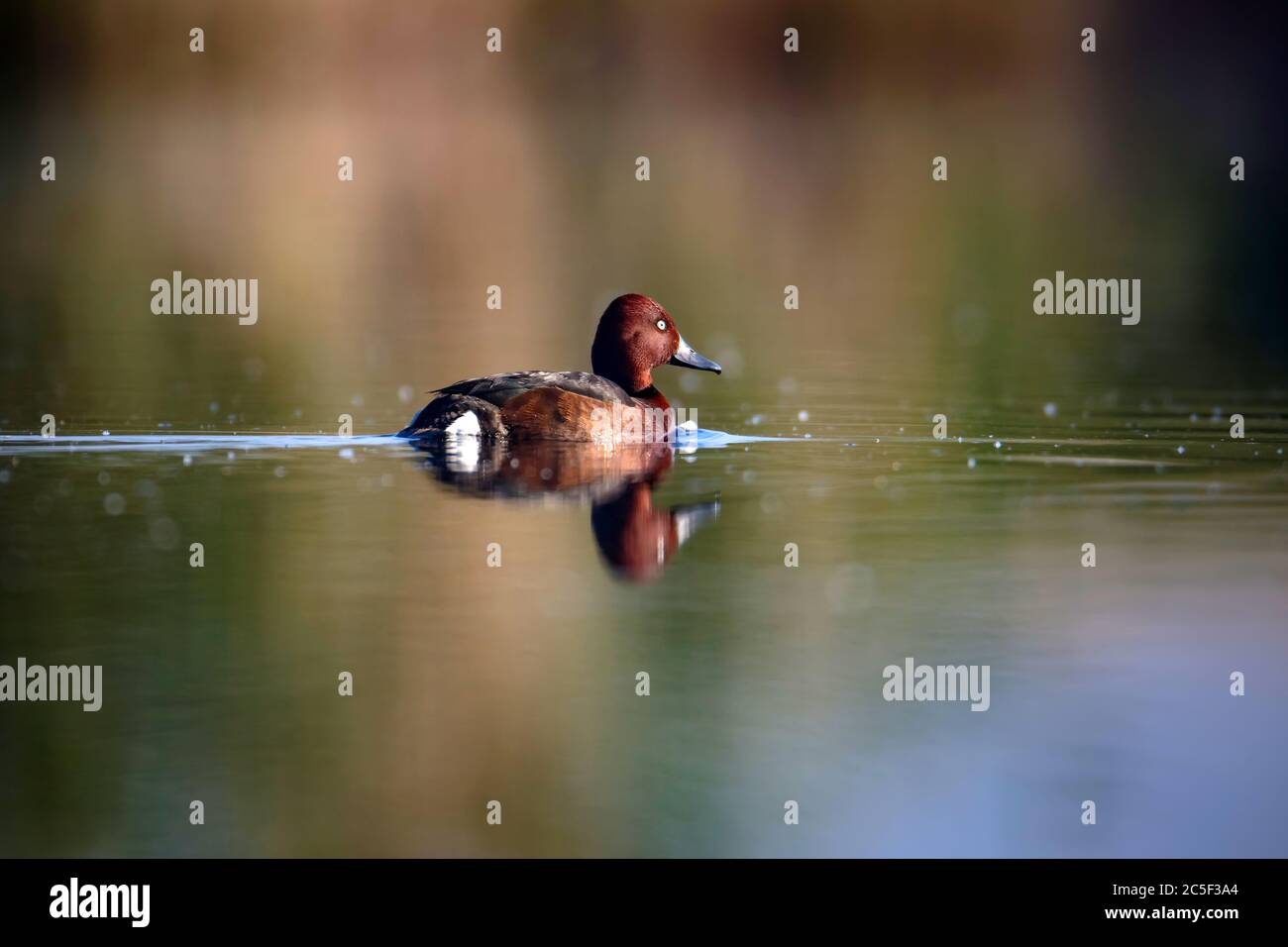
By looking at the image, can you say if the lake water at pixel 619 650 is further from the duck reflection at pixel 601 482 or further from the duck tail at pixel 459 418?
the duck tail at pixel 459 418

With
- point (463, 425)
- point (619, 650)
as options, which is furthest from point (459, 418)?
point (619, 650)

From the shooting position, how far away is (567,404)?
1073cm

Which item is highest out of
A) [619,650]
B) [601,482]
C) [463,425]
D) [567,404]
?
[567,404]

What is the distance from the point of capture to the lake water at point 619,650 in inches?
188

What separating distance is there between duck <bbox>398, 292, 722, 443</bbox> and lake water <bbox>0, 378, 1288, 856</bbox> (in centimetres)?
90

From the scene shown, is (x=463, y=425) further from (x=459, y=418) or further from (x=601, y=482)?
Result: (x=601, y=482)

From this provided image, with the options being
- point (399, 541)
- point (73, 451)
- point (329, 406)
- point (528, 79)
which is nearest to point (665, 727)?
point (399, 541)

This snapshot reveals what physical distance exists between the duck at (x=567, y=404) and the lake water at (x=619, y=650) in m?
0.90

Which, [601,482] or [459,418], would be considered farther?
[459,418]

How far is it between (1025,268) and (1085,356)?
5.75 meters

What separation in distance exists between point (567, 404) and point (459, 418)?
0.69 m
